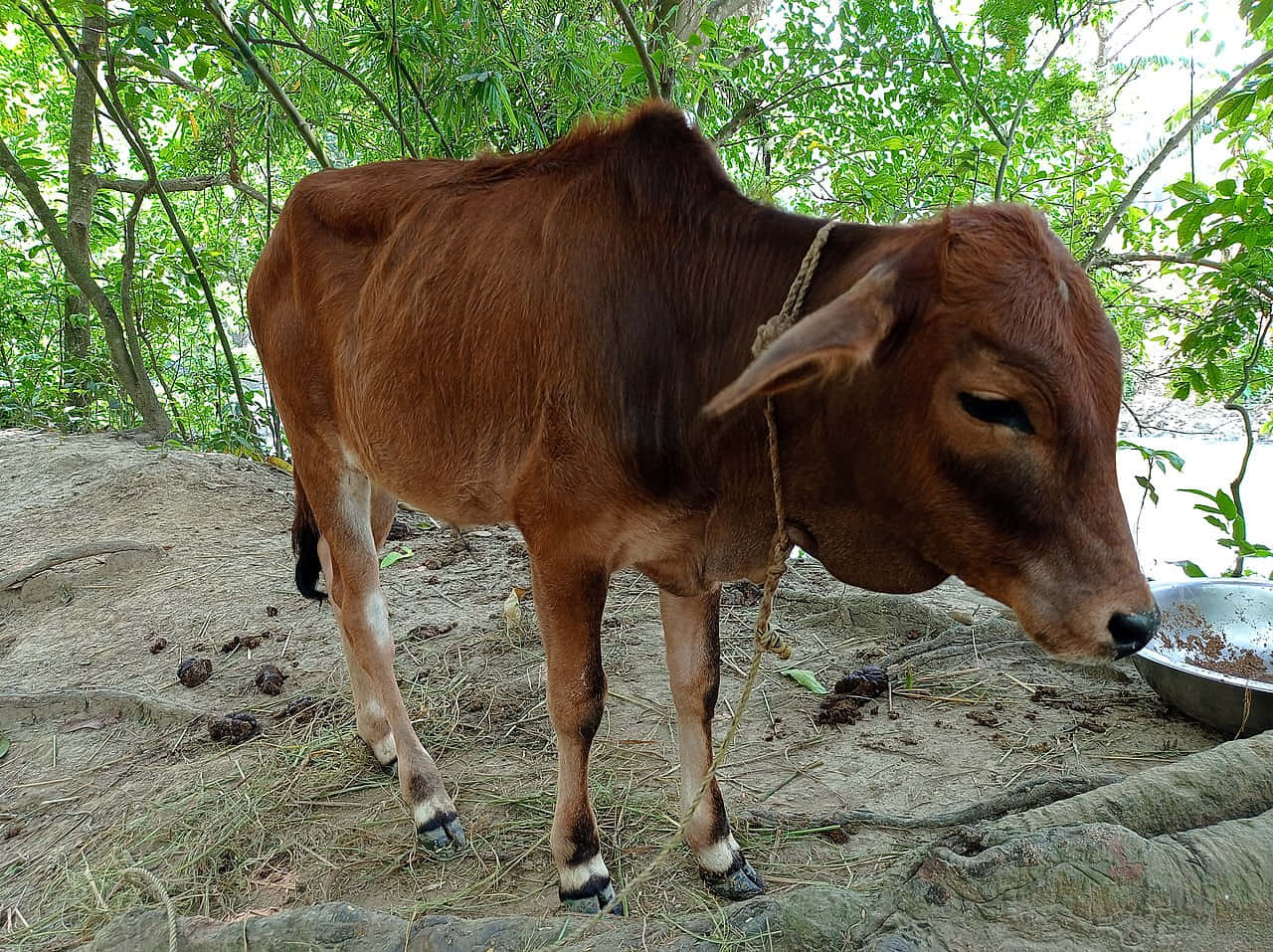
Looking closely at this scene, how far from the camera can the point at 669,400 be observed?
6.72 ft

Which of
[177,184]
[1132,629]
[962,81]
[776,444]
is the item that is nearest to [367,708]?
[776,444]

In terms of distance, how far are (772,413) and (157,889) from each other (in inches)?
85.9

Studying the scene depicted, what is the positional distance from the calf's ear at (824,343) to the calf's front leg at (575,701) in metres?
0.86

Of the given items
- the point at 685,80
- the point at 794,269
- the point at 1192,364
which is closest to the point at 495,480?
the point at 794,269

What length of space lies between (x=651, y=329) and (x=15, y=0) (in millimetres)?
5215

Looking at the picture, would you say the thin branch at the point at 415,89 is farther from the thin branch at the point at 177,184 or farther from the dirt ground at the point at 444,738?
the thin branch at the point at 177,184

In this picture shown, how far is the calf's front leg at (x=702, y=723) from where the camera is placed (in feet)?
8.20

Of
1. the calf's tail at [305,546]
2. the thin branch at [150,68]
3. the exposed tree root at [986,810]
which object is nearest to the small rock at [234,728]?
the calf's tail at [305,546]

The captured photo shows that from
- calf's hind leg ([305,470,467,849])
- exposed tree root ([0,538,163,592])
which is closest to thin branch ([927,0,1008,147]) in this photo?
calf's hind leg ([305,470,467,849])

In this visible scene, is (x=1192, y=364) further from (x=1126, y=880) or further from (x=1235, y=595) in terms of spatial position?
(x=1126, y=880)

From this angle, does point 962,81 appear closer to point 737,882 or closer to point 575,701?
point 575,701

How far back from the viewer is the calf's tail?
3.41 metres

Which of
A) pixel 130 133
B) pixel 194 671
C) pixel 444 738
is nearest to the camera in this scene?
pixel 444 738

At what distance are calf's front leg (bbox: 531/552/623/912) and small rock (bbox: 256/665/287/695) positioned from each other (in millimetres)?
1907
